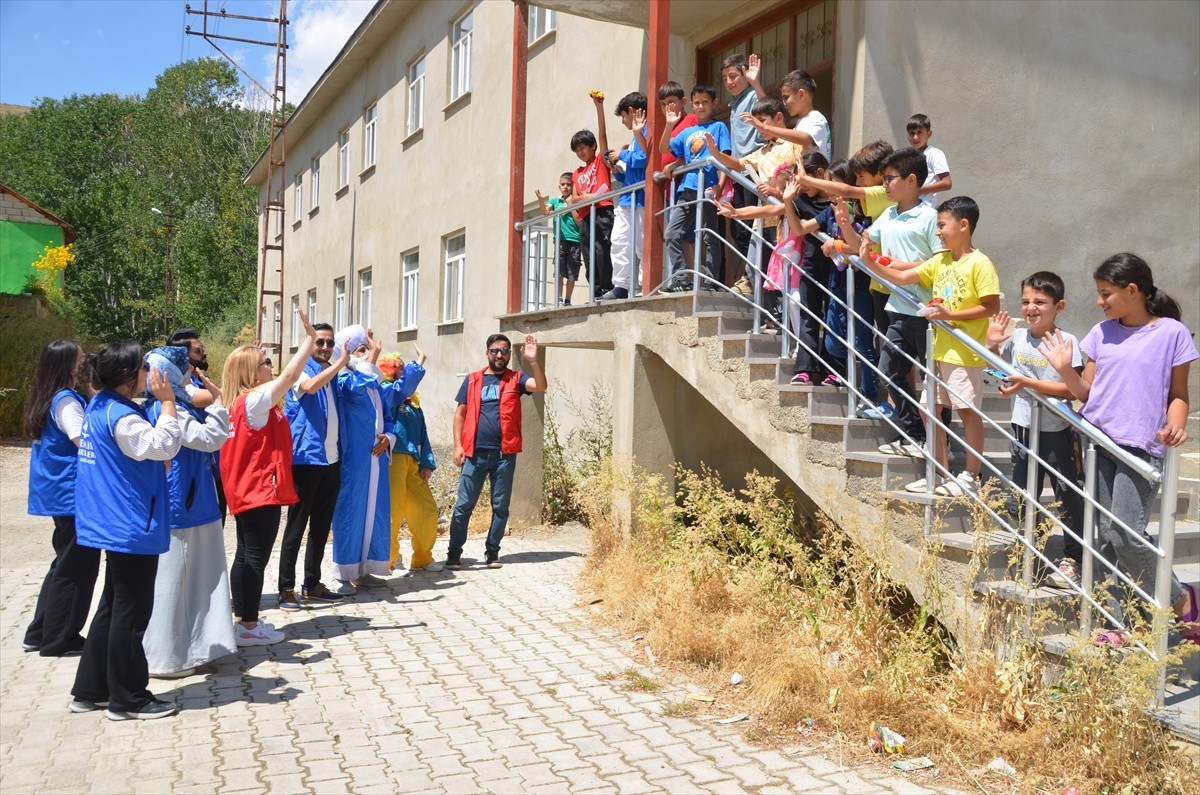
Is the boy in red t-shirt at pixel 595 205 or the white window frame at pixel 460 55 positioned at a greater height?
the white window frame at pixel 460 55

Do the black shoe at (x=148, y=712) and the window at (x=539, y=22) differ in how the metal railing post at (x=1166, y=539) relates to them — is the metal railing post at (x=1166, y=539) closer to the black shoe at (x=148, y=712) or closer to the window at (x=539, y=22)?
the black shoe at (x=148, y=712)

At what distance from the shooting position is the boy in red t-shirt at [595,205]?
888 centimetres

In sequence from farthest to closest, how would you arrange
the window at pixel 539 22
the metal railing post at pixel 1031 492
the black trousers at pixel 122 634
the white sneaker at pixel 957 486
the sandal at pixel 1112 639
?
the window at pixel 539 22 < the white sneaker at pixel 957 486 < the black trousers at pixel 122 634 < the metal railing post at pixel 1031 492 < the sandal at pixel 1112 639

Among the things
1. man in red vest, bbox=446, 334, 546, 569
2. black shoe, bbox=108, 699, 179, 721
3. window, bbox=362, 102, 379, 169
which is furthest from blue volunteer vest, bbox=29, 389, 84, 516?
window, bbox=362, 102, 379, 169

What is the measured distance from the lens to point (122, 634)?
464cm

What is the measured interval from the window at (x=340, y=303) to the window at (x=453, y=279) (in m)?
7.49

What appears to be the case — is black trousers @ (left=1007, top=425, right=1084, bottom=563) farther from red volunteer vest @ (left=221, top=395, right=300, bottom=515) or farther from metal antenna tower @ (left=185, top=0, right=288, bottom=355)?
metal antenna tower @ (left=185, top=0, right=288, bottom=355)

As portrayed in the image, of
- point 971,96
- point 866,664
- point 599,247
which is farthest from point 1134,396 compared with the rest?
point 599,247

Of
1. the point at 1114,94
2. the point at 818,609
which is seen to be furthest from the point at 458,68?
the point at 818,609

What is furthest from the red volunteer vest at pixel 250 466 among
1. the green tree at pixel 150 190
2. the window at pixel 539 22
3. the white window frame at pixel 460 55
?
the green tree at pixel 150 190

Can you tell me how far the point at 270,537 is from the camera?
595cm

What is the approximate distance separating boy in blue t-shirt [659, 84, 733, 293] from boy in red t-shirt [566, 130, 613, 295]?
1213 mm

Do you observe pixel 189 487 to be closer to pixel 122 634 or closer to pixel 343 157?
pixel 122 634

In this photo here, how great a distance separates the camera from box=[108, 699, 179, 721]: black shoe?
471cm
